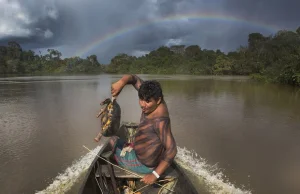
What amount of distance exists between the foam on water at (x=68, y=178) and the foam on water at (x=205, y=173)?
86.8 inches

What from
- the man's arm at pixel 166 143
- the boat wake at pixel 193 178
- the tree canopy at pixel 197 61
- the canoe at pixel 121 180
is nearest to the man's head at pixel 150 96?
the man's arm at pixel 166 143

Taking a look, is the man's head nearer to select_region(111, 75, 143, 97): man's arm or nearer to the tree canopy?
select_region(111, 75, 143, 97): man's arm

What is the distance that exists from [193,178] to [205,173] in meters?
0.37

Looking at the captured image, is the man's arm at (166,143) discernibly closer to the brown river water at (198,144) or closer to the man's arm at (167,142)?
the man's arm at (167,142)

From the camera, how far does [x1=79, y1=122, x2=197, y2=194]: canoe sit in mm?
3102

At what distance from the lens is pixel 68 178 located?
4.91 m

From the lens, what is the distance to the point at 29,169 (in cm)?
532

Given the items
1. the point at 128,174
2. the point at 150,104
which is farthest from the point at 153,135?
the point at 128,174

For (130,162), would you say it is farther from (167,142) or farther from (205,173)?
(205,173)

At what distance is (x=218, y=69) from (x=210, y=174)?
4424cm

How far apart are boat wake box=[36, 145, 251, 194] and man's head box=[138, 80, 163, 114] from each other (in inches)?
98.6

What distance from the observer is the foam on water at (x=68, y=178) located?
4485mm

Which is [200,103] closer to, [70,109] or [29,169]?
[70,109]

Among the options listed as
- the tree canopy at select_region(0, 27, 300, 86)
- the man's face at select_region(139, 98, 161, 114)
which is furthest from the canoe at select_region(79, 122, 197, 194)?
the tree canopy at select_region(0, 27, 300, 86)
